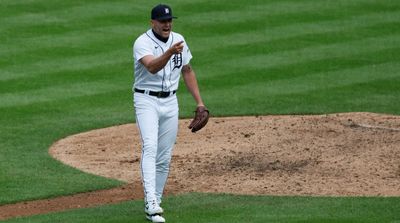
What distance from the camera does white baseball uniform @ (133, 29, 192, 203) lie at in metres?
11.1

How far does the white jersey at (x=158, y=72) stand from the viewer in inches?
438

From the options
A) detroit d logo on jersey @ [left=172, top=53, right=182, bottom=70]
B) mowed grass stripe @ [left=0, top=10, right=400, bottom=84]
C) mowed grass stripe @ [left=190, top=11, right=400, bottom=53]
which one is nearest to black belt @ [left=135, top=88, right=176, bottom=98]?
detroit d logo on jersey @ [left=172, top=53, right=182, bottom=70]

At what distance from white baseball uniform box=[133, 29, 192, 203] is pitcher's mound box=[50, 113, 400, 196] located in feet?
Result: 5.42

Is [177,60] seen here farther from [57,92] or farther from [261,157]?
[57,92]

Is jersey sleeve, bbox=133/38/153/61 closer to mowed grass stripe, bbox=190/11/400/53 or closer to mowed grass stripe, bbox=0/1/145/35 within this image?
mowed grass stripe, bbox=190/11/400/53

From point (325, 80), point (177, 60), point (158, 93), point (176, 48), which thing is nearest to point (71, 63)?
point (325, 80)

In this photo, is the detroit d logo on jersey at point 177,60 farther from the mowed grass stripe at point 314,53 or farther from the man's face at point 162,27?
the mowed grass stripe at point 314,53

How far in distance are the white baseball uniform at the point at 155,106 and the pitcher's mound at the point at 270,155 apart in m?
1.65

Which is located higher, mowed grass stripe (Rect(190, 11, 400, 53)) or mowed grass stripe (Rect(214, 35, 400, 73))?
mowed grass stripe (Rect(190, 11, 400, 53))

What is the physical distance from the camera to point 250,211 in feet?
37.2

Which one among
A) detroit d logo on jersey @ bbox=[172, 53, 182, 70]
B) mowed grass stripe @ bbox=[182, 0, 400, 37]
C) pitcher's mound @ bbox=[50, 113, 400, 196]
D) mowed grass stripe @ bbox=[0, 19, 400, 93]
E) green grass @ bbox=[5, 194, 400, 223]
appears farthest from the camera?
mowed grass stripe @ bbox=[182, 0, 400, 37]

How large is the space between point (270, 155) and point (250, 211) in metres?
3.13

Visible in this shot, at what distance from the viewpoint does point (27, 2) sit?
2400 cm

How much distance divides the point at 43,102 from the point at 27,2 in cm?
675
